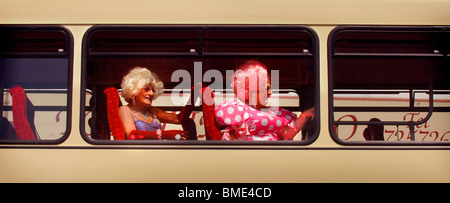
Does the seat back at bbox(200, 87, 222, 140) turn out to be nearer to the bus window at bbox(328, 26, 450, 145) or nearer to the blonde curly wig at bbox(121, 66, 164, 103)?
the blonde curly wig at bbox(121, 66, 164, 103)

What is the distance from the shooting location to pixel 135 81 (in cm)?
401

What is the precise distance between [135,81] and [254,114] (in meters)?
1.01

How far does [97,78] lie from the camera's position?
428 centimetres

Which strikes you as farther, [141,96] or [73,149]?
[141,96]

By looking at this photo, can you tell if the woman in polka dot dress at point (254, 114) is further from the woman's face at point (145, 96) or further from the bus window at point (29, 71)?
the bus window at point (29, 71)

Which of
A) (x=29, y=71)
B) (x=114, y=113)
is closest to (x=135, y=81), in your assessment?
(x=114, y=113)

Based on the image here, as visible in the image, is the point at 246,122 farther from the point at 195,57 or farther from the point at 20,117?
the point at 20,117

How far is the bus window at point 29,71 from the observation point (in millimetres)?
3740

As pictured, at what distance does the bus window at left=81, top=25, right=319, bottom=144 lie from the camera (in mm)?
3719

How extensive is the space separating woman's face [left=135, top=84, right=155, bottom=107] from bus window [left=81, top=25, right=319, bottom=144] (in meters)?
0.13

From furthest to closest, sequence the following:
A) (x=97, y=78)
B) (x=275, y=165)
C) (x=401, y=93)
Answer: (x=401, y=93), (x=97, y=78), (x=275, y=165)
